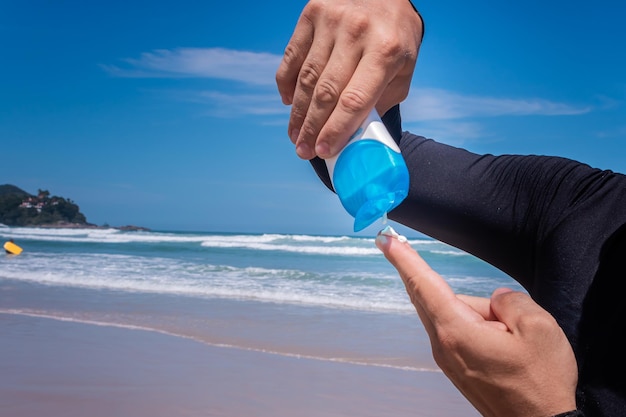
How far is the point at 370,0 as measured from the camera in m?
0.97

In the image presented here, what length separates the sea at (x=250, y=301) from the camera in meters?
6.01

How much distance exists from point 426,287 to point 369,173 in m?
0.22

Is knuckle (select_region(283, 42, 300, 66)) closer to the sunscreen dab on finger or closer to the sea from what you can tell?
the sunscreen dab on finger

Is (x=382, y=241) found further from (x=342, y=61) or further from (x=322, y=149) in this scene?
(x=342, y=61)

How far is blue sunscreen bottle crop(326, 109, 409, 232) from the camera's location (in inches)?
38.8

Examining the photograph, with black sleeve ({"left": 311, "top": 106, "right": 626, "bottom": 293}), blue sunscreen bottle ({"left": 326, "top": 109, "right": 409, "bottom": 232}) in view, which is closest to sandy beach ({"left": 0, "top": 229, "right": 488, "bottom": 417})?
black sleeve ({"left": 311, "top": 106, "right": 626, "bottom": 293})

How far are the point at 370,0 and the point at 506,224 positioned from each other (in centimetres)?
64

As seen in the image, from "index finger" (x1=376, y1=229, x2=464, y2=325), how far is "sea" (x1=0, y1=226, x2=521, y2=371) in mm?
4501

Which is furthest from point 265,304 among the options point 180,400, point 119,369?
point 180,400

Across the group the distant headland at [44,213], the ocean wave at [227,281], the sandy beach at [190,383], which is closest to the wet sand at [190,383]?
the sandy beach at [190,383]

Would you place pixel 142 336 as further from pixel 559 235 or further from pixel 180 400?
pixel 559 235

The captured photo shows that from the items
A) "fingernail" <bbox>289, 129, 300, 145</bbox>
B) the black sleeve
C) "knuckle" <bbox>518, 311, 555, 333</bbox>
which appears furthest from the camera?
the black sleeve

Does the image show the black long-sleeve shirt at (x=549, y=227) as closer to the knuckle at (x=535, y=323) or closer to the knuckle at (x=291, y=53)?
the knuckle at (x=291, y=53)

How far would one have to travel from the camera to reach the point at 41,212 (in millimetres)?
40594
